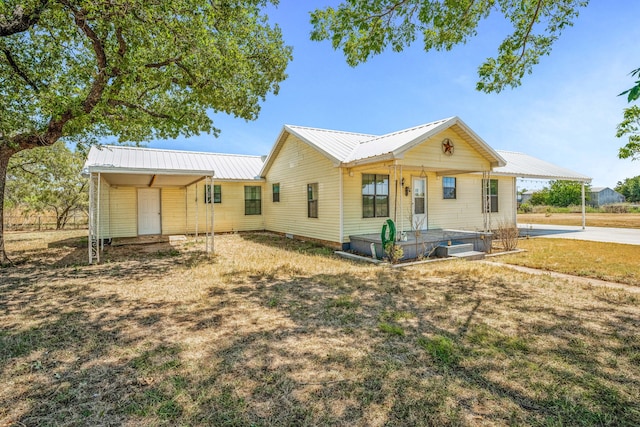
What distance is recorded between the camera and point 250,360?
341 centimetres

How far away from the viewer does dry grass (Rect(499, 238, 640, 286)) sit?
7223mm

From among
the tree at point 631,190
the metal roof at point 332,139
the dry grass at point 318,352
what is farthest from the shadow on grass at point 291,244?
the tree at point 631,190

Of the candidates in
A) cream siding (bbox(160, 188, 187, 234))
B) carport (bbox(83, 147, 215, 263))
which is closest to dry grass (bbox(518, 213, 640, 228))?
carport (bbox(83, 147, 215, 263))

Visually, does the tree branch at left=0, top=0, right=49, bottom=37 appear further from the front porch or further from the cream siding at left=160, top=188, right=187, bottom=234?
the front porch

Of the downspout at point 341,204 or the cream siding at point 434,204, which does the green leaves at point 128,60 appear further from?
the cream siding at point 434,204

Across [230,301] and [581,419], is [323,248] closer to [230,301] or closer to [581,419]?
[230,301]

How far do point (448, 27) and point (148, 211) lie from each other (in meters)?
13.9

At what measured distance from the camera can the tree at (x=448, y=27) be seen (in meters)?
7.17

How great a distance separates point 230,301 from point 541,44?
33.1 ft

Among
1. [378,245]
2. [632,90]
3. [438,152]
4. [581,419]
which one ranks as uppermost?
[438,152]

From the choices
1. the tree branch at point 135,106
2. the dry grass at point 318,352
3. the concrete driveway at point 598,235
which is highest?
the tree branch at point 135,106

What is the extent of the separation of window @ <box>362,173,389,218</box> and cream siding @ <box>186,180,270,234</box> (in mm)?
A: 7496

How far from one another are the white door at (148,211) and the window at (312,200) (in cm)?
750

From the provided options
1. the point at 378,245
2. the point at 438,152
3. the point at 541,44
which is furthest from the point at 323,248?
the point at 541,44
